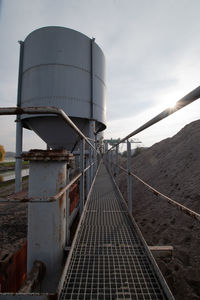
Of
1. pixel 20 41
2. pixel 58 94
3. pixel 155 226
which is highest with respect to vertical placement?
pixel 20 41

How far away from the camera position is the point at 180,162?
555cm

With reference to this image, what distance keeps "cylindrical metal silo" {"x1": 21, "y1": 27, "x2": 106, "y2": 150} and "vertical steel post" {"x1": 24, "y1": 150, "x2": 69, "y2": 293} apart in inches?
165

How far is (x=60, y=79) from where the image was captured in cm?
521

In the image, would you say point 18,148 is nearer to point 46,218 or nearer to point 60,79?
point 60,79

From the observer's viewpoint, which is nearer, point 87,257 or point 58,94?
point 87,257

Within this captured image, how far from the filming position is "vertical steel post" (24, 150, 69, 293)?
1.26m

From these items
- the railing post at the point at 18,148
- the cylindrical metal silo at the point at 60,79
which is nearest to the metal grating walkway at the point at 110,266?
the cylindrical metal silo at the point at 60,79

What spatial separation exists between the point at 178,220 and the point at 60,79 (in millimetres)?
5484

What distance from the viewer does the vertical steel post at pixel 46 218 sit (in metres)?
1.26

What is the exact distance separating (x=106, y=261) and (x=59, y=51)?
6318mm

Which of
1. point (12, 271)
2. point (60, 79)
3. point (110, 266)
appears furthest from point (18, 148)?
point (110, 266)

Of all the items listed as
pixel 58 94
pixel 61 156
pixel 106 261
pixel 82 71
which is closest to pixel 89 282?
pixel 106 261

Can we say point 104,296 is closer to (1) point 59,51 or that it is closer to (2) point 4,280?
(2) point 4,280

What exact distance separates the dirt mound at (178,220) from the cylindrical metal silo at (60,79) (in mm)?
3574
